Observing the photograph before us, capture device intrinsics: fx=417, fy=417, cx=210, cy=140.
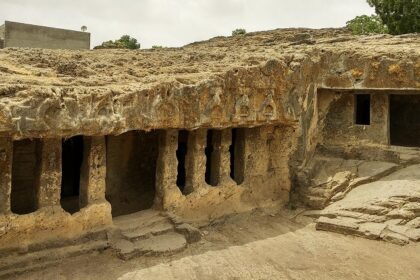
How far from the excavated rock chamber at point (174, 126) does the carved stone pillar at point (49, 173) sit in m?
0.01

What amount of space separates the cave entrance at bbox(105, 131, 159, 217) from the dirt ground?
181 centimetres

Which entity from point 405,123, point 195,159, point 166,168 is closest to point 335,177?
point 195,159

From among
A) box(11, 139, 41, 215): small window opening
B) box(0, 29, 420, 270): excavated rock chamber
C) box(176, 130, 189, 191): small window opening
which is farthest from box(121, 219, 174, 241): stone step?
box(176, 130, 189, 191): small window opening

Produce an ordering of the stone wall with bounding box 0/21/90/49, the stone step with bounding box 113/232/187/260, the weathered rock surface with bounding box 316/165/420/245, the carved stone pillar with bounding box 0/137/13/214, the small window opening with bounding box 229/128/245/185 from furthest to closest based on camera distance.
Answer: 1. the stone wall with bounding box 0/21/90/49
2. the small window opening with bounding box 229/128/245/185
3. the weathered rock surface with bounding box 316/165/420/245
4. the stone step with bounding box 113/232/187/260
5. the carved stone pillar with bounding box 0/137/13/214

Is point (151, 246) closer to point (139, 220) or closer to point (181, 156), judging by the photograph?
point (139, 220)

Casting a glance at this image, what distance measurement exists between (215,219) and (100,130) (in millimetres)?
3334

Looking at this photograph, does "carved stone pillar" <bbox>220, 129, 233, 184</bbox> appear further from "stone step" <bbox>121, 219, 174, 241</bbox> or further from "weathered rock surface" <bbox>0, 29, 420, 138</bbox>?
→ "stone step" <bbox>121, 219, 174, 241</bbox>

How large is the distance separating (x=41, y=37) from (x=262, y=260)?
1274 cm

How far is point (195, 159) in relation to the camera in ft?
26.1

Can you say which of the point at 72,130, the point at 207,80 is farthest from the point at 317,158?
the point at 72,130

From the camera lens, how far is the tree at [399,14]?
1602cm

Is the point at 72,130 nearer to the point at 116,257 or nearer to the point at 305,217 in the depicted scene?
the point at 116,257

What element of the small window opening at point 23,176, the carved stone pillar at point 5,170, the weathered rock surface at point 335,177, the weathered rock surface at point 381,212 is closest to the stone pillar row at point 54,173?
the carved stone pillar at point 5,170

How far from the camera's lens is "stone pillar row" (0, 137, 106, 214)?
18.7ft
